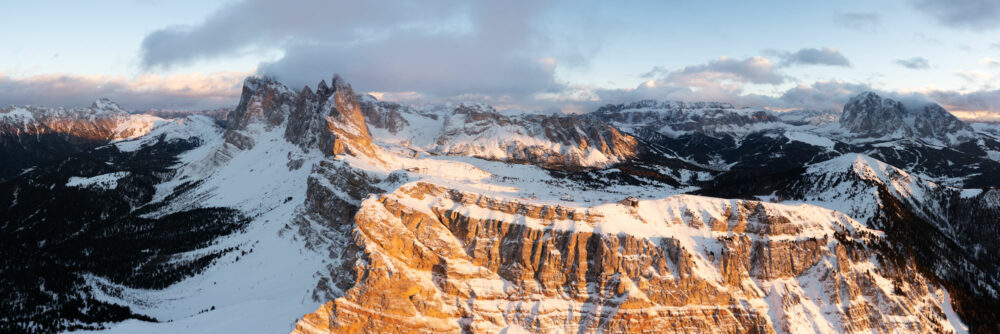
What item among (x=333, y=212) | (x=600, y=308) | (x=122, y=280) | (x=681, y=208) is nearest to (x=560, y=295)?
(x=600, y=308)

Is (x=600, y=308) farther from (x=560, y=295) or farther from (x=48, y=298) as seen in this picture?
(x=48, y=298)

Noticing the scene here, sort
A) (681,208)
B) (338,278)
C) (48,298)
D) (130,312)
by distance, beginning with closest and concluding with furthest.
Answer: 1. (338,278)
2. (681,208)
3. (130,312)
4. (48,298)

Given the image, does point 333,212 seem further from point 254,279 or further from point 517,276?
point 517,276

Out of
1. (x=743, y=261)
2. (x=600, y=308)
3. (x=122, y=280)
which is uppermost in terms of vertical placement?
(x=743, y=261)

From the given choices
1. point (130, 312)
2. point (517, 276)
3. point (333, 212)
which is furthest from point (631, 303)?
point (130, 312)

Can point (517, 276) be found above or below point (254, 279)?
above

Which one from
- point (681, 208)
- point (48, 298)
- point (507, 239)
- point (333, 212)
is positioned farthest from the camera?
point (333, 212)

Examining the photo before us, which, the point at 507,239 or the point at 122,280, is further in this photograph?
the point at 122,280
